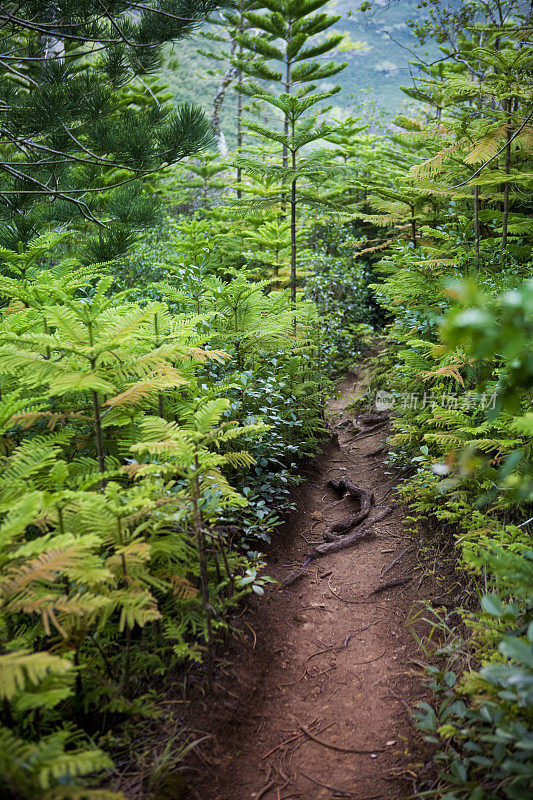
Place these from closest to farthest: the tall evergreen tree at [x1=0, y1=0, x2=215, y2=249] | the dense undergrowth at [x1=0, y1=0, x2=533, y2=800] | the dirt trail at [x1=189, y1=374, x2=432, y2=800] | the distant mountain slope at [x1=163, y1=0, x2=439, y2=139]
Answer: the dense undergrowth at [x1=0, y1=0, x2=533, y2=800], the dirt trail at [x1=189, y1=374, x2=432, y2=800], the tall evergreen tree at [x1=0, y1=0, x2=215, y2=249], the distant mountain slope at [x1=163, y1=0, x2=439, y2=139]

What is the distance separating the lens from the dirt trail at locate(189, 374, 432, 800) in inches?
78.2

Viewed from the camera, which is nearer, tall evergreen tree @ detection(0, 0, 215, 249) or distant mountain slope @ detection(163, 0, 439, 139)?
tall evergreen tree @ detection(0, 0, 215, 249)

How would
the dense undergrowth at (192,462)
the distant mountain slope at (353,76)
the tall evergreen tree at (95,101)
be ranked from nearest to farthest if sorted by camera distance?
the dense undergrowth at (192,462) → the tall evergreen tree at (95,101) → the distant mountain slope at (353,76)

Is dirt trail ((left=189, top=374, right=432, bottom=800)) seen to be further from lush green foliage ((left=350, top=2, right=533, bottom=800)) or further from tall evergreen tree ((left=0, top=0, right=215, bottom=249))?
tall evergreen tree ((left=0, top=0, right=215, bottom=249))

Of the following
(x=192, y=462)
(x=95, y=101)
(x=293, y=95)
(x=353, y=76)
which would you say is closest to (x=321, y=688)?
(x=192, y=462)

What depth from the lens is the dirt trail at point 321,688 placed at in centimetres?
199

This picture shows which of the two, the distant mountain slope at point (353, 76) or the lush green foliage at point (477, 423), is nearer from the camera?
the lush green foliage at point (477, 423)

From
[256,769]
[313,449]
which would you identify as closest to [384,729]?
[256,769]

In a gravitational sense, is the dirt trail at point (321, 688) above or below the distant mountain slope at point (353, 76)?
below

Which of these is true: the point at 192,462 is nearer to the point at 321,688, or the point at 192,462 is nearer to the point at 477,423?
the point at 321,688

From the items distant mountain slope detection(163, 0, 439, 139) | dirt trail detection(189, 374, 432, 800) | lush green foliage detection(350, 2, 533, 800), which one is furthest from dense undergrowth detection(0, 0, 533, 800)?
distant mountain slope detection(163, 0, 439, 139)

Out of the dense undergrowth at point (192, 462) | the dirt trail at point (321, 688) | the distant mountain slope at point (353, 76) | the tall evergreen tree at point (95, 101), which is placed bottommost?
the dirt trail at point (321, 688)

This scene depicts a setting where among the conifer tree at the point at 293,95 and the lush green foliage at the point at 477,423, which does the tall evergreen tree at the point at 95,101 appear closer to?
the conifer tree at the point at 293,95

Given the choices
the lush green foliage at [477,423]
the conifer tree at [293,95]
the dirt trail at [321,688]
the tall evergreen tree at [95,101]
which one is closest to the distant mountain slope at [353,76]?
the conifer tree at [293,95]
